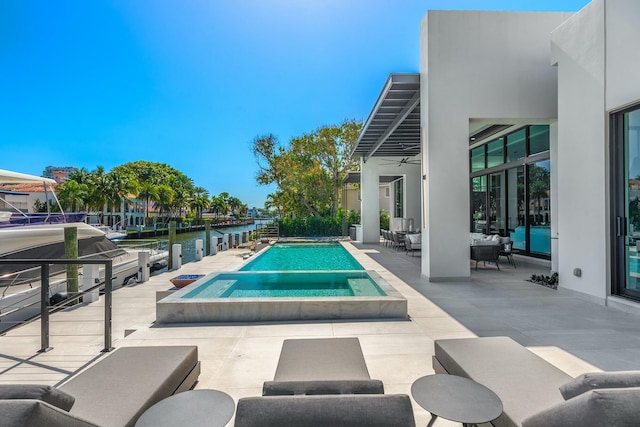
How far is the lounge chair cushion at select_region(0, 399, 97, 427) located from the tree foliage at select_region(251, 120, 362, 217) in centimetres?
2067

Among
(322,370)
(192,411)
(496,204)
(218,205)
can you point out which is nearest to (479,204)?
(496,204)

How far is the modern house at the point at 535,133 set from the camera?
202 inches

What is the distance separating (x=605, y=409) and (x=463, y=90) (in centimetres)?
730

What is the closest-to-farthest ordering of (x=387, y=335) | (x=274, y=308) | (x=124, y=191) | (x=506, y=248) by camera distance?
1. (x=387, y=335)
2. (x=274, y=308)
3. (x=506, y=248)
4. (x=124, y=191)

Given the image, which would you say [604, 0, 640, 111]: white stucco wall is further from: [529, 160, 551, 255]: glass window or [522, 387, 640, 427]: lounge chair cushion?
[522, 387, 640, 427]: lounge chair cushion

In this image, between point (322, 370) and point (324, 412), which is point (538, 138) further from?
point (324, 412)

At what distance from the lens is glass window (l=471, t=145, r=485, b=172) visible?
40.6 ft

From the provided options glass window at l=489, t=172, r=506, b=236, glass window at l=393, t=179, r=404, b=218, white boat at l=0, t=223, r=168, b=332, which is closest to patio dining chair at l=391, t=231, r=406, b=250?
glass window at l=489, t=172, r=506, b=236

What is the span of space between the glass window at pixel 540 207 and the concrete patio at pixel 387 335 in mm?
3739

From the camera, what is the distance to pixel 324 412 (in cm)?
131

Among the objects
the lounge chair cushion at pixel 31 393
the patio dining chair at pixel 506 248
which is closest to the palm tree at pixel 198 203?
the patio dining chair at pixel 506 248

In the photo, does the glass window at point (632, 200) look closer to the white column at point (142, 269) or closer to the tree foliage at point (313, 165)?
the white column at point (142, 269)

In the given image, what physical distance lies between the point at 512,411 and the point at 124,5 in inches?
750

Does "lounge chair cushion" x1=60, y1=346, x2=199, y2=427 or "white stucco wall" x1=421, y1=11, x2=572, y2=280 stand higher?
"white stucco wall" x1=421, y1=11, x2=572, y2=280
